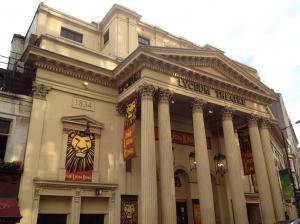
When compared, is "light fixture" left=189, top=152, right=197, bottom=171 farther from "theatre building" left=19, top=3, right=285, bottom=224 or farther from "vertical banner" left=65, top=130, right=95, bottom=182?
"vertical banner" left=65, top=130, right=95, bottom=182

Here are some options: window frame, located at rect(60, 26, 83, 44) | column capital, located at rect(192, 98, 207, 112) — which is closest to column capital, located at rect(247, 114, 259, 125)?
column capital, located at rect(192, 98, 207, 112)

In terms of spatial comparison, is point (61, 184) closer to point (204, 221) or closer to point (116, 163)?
point (116, 163)

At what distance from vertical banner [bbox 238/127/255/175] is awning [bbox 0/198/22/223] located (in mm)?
15731

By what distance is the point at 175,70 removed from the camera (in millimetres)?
18312

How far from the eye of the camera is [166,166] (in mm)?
15609

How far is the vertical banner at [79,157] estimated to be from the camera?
1625 cm

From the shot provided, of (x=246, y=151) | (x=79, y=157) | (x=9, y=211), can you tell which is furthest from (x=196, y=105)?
(x=9, y=211)

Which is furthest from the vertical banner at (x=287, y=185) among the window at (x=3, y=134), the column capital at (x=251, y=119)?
the window at (x=3, y=134)

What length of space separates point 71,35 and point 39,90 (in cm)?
753

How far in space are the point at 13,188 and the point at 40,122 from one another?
11.9 ft

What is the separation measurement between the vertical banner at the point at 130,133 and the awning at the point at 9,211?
5.96m

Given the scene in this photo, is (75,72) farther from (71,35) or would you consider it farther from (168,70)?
(71,35)

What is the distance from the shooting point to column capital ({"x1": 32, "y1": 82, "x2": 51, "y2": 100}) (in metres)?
16.3

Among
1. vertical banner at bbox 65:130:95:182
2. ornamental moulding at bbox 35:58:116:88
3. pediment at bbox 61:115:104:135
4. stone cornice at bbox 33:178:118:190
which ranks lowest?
stone cornice at bbox 33:178:118:190
